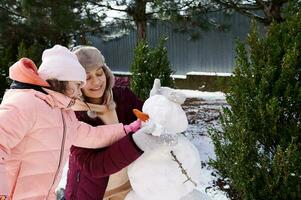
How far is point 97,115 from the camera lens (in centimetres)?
215

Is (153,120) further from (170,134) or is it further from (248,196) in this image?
(248,196)

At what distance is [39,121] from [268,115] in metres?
1.80

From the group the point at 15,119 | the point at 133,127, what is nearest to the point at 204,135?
the point at 133,127

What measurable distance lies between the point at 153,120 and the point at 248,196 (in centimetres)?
149

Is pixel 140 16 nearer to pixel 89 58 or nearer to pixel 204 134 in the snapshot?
pixel 204 134

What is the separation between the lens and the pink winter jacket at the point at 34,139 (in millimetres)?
1631

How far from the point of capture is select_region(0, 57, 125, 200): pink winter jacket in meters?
1.63

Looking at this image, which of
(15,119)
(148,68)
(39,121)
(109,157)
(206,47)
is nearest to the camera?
(15,119)

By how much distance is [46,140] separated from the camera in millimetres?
1777

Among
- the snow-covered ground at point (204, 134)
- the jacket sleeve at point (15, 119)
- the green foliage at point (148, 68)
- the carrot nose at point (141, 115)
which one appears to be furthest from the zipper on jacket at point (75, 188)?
the green foliage at point (148, 68)

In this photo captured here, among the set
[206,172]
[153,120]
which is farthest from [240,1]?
[153,120]

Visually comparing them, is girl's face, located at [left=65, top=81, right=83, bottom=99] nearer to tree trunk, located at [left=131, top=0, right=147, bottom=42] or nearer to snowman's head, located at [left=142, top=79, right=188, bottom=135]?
snowman's head, located at [left=142, top=79, right=188, bottom=135]

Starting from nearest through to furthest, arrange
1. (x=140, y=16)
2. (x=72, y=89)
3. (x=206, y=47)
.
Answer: (x=72, y=89)
(x=140, y=16)
(x=206, y=47)

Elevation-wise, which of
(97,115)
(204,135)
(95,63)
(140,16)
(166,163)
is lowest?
(204,135)
